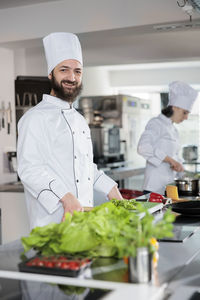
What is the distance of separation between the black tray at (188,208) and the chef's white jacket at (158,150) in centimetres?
158

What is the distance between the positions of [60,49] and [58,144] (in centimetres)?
50

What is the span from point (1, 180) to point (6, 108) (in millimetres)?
787

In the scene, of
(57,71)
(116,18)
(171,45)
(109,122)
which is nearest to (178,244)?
(57,71)

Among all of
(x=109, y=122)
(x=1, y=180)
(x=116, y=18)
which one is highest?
(x=116, y=18)

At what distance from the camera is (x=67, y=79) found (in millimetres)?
2451

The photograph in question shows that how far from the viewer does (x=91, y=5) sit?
443 cm

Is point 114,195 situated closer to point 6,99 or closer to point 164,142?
point 164,142

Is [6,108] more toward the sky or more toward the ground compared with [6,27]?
more toward the ground

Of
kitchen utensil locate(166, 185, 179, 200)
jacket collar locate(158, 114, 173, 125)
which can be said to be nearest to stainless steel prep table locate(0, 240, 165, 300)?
kitchen utensil locate(166, 185, 179, 200)

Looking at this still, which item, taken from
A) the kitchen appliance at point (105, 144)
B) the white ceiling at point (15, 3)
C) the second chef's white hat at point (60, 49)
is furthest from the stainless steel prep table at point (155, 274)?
the kitchen appliance at point (105, 144)

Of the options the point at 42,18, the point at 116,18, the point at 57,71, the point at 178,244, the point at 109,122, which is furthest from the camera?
the point at 109,122

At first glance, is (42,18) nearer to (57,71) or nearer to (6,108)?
(6,108)

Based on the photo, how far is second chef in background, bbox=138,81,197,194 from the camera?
414 centimetres

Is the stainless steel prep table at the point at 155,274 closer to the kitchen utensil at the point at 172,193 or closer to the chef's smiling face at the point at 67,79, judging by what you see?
the chef's smiling face at the point at 67,79
